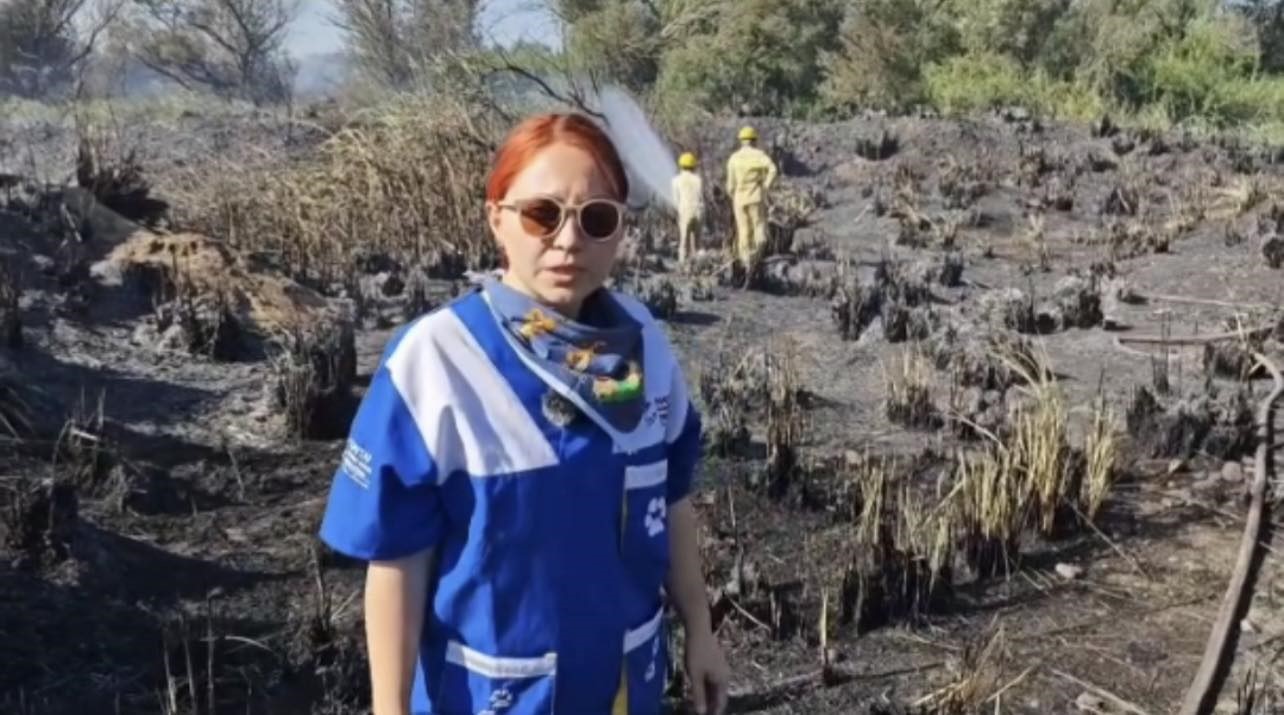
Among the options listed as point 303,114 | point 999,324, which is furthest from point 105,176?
point 303,114

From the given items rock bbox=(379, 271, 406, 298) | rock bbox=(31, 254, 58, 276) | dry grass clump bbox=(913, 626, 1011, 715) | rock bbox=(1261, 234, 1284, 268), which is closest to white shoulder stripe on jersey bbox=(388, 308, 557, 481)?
dry grass clump bbox=(913, 626, 1011, 715)

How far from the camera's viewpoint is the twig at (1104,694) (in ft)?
16.1

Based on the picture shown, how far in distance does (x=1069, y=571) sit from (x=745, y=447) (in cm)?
191

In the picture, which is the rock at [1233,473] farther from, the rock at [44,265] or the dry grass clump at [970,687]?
the rock at [44,265]

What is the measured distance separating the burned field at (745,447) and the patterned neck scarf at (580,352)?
2535mm

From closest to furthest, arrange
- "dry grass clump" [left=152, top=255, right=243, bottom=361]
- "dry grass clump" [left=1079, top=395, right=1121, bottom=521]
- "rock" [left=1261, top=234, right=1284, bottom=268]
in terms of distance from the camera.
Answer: "dry grass clump" [left=1079, top=395, right=1121, bottom=521] → "dry grass clump" [left=152, top=255, right=243, bottom=361] → "rock" [left=1261, top=234, right=1284, bottom=268]

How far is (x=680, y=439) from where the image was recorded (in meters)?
2.50

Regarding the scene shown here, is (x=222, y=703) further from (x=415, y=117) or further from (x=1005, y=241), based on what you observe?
(x=1005, y=241)

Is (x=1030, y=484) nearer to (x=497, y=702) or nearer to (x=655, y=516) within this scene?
(x=655, y=516)

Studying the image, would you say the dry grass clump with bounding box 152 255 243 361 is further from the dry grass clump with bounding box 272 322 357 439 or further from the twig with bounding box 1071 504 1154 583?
the twig with bounding box 1071 504 1154 583

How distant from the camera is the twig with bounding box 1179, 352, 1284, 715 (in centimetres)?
496

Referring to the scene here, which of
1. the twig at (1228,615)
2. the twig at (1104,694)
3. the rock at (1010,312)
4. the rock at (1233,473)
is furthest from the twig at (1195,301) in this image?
the twig at (1104,694)

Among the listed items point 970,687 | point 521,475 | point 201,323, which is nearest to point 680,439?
point 521,475

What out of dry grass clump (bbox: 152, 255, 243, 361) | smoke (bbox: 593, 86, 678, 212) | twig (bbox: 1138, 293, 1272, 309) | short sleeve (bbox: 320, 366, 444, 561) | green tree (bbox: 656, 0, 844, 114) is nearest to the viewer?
short sleeve (bbox: 320, 366, 444, 561)
